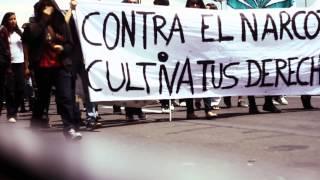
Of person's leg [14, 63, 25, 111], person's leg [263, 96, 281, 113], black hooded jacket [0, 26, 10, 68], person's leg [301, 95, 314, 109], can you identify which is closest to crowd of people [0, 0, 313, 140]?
person's leg [263, 96, 281, 113]

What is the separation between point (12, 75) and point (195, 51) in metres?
3.85

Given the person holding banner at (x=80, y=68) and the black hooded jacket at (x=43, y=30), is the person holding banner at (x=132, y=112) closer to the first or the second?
the person holding banner at (x=80, y=68)

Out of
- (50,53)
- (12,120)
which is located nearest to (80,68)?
(50,53)

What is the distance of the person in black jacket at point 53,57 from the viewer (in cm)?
894

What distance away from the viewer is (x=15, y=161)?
313 inches

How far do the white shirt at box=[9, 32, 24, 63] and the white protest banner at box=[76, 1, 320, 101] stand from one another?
10.7 ft

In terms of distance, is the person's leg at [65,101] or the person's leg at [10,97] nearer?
the person's leg at [65,101]

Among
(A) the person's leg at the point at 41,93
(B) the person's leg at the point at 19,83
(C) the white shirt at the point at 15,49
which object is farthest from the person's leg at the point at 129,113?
(C) the white shirt at the point at 15,49

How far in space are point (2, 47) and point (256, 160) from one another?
22.3 feet

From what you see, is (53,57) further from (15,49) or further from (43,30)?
(15,49)

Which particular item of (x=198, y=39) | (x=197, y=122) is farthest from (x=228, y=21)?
(x=197, y=122)

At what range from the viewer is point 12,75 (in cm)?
1291

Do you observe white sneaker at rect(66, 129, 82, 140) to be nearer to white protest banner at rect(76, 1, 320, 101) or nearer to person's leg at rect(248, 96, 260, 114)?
white protest banner at rect(76, 1, 320, 101)

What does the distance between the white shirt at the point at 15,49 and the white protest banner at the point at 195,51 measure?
10.7 feet
